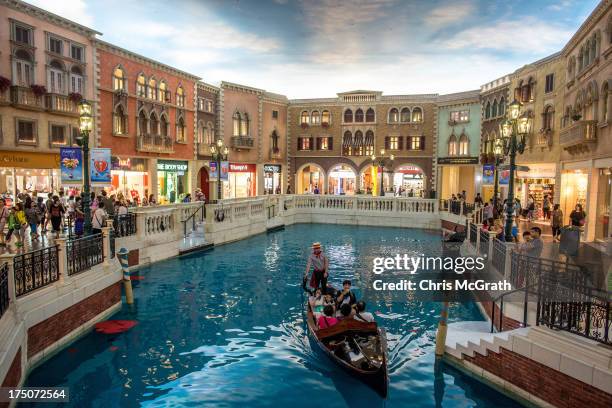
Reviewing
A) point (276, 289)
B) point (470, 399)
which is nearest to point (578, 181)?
point (276, 289)

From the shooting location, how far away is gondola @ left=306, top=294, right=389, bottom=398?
7.58m

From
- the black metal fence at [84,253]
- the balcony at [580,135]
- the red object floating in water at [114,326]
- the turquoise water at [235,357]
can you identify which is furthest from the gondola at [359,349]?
the balcony at [580,135]

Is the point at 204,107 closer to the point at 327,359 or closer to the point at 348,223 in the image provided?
the point at 348,223

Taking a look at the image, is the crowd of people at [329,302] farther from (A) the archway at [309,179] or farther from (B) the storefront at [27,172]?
(A) the archway at [309,179]

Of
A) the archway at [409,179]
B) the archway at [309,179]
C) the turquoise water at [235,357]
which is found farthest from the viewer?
the archway at [309,179]

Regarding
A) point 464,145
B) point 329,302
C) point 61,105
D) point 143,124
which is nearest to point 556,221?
point 329,302

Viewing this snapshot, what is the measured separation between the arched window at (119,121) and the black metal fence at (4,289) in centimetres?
1826

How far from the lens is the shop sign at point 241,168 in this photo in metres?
35.3

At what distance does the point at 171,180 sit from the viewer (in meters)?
29.6

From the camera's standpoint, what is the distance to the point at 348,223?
2908 cm

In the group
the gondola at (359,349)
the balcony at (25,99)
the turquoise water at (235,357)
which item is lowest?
the turquoise water at (235,357)

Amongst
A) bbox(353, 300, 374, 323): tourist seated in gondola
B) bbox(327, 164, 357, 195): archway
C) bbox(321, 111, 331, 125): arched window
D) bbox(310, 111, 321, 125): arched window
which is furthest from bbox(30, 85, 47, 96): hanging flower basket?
bbox(327, 164, 357, 195): archway

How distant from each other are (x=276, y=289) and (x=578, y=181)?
15018 millimetres

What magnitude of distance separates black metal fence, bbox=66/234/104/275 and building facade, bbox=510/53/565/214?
1941 cm
